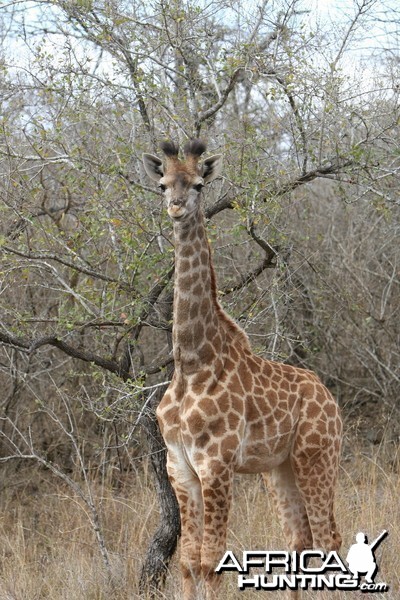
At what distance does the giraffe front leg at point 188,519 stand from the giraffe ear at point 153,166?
171 centimetres

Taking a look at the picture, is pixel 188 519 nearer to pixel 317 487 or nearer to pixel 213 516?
pixel 213 516

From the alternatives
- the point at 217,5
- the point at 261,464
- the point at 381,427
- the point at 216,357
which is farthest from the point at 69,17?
the point at 381,427

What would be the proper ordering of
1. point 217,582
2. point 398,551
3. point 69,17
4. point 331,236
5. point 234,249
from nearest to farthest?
1. point 217,582
2. point 398,551
3. point 69,17
4. point 234,249
5. point 331,236

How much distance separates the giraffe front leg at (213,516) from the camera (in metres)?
5.09

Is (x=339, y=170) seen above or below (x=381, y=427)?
above

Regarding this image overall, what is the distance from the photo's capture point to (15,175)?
6941mm

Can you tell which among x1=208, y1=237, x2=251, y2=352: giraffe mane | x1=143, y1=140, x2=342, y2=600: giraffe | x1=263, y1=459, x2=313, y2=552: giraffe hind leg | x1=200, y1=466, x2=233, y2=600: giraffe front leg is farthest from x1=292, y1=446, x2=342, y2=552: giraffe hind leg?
x1=208, y1=237, x2=251, y2=352: giraffe mane

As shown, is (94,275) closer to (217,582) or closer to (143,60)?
(143,60)

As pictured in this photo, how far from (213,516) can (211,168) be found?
205 centimetres

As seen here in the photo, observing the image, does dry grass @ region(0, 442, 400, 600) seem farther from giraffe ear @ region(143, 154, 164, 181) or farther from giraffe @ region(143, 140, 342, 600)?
giraffe ear @ region(143, 154, 164, 181)

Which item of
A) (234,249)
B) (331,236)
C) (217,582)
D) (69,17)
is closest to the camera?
(217,582)

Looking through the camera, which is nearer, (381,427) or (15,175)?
(15,175)

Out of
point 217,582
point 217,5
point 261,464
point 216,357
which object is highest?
point 217,5

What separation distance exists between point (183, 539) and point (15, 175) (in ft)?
10.3
